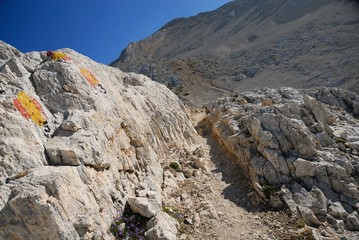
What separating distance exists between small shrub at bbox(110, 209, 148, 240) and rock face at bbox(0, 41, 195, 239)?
1.53 ft

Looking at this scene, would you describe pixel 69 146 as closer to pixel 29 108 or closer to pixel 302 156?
pixel 29 108

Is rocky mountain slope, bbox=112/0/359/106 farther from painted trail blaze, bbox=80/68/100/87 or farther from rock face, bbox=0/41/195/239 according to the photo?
rock face, bbox=0/41/195/239

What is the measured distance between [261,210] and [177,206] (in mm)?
6012

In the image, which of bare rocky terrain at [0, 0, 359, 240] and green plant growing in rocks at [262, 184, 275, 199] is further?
green plant growing in rocks at [262, 184, 275, 199]

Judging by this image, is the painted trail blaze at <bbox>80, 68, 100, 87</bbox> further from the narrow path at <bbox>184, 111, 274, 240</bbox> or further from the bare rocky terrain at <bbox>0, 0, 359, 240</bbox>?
the narrow path at <bbox>184, 111, 274, 240</bbox>

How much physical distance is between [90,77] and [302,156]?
19.0 m

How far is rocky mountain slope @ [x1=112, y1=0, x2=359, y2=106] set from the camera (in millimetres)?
80062

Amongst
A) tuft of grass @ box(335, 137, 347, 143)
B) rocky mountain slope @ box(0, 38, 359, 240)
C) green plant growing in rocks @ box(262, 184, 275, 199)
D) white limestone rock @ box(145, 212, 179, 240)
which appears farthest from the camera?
tuft of grass @ box(335, 137, 347, 143)

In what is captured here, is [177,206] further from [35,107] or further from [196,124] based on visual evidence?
[196,124]

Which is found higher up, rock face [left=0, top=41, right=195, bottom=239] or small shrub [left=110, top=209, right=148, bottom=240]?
rock face [left=0, top=41, right=195, bottom=239]

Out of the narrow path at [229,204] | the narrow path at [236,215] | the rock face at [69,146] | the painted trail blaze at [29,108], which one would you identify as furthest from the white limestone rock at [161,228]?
the painted trail blaze at [29,108]

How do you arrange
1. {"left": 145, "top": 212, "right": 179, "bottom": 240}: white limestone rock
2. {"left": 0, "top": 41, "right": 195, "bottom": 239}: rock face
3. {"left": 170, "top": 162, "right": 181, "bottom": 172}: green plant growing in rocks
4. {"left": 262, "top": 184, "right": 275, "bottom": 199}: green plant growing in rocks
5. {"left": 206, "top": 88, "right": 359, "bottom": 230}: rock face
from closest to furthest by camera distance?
{"left": 0, "top": 41, "right": 195, "bottom": 239}: rock face → {"left": 145, "top": 212, "right": 179, "bottom": 240}: white limestone rock → {"left": 206, "top": 88, "right": 359, "bottom": 230}: rock face → {"left": 262, "top": 184, "right": 275, "bottom": 199}: green plant growing in rocks → {"left": 170, "top": 162, "right": 181, "bottom": 172}: green plant growing in rocks

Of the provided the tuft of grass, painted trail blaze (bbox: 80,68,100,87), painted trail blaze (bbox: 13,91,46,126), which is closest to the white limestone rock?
painted trail blaze (bbox: 13,91,46,126)

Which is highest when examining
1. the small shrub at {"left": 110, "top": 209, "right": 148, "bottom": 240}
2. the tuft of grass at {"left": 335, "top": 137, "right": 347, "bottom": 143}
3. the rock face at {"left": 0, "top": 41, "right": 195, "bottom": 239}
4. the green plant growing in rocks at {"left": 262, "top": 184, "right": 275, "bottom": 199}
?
the rock face at {"left": 0, "top": 41, "right": 195, "bottom": 239}
